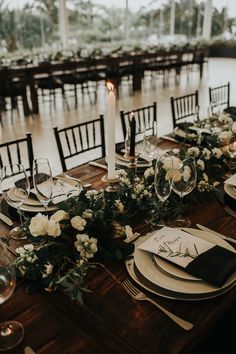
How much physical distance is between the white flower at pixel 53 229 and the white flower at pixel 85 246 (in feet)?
0.20

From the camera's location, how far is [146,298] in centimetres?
99

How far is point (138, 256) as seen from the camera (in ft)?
3.73

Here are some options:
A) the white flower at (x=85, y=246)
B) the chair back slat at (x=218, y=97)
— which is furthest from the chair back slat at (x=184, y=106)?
the white flower at (x=85, y=246)

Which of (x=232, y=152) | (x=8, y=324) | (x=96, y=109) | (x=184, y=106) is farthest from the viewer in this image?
(x=96, y=109)

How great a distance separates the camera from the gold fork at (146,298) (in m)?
0.90

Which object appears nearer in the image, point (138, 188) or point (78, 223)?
point (78, 223)

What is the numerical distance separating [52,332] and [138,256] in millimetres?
360

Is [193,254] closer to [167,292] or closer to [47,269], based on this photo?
[167,292]

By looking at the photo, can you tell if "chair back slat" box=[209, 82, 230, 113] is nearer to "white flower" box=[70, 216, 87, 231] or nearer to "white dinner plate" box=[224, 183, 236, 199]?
"white dinner plate" box=[224, 183, 236, 199]

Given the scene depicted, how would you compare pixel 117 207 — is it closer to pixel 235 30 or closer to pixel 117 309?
pixel 117 309

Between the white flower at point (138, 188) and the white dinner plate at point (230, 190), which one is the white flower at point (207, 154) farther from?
the white flower at point (138, 188)

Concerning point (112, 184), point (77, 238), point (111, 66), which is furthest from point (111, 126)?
point (111, 66)

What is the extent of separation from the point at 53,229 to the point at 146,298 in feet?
1.08

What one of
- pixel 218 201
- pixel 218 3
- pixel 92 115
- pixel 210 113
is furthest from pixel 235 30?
pixel 218 201
